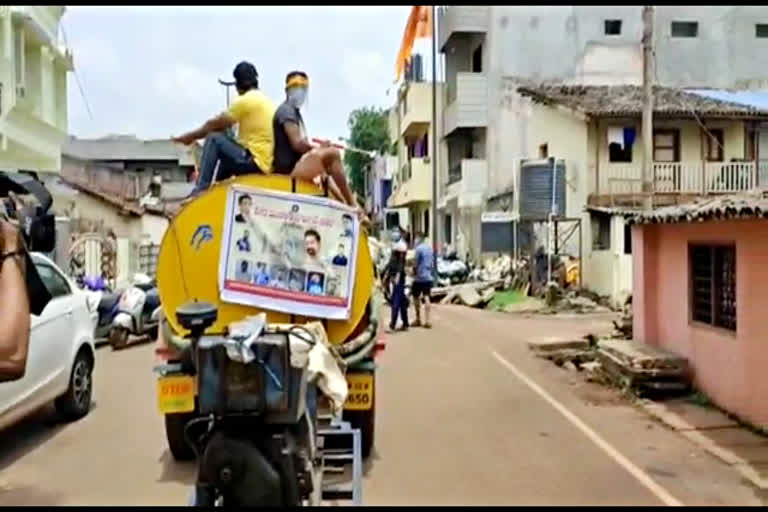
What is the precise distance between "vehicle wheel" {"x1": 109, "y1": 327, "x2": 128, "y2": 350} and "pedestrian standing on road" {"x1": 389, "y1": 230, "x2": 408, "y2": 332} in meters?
4.91

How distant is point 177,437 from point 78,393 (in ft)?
7.94

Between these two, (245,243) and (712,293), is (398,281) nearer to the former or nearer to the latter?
(712,293)

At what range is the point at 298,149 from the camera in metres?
6.67

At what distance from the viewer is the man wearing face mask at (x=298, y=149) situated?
20.1 feet

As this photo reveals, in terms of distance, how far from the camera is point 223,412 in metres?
3.89

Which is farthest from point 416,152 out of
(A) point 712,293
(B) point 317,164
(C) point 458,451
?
(B) point 317,164

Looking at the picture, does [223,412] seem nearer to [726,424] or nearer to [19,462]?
[19,462]

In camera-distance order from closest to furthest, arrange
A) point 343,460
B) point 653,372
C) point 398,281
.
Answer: point 343,460 → point 653,372 → point 398,281

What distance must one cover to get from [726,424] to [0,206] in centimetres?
752

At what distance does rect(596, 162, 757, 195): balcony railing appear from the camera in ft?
90.4

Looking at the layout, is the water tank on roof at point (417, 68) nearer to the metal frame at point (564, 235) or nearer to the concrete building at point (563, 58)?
the concrete building at point (563, 58)

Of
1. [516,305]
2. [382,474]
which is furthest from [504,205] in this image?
[382,474]

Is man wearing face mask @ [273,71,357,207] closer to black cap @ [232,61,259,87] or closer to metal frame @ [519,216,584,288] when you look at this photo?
black cap @ [232,61,259,87]

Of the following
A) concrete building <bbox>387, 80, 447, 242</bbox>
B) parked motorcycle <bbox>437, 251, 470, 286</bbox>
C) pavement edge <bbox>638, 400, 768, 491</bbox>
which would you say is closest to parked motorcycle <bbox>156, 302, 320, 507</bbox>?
pavement edge <bbox>638, 400, 768, 491</bbox>
